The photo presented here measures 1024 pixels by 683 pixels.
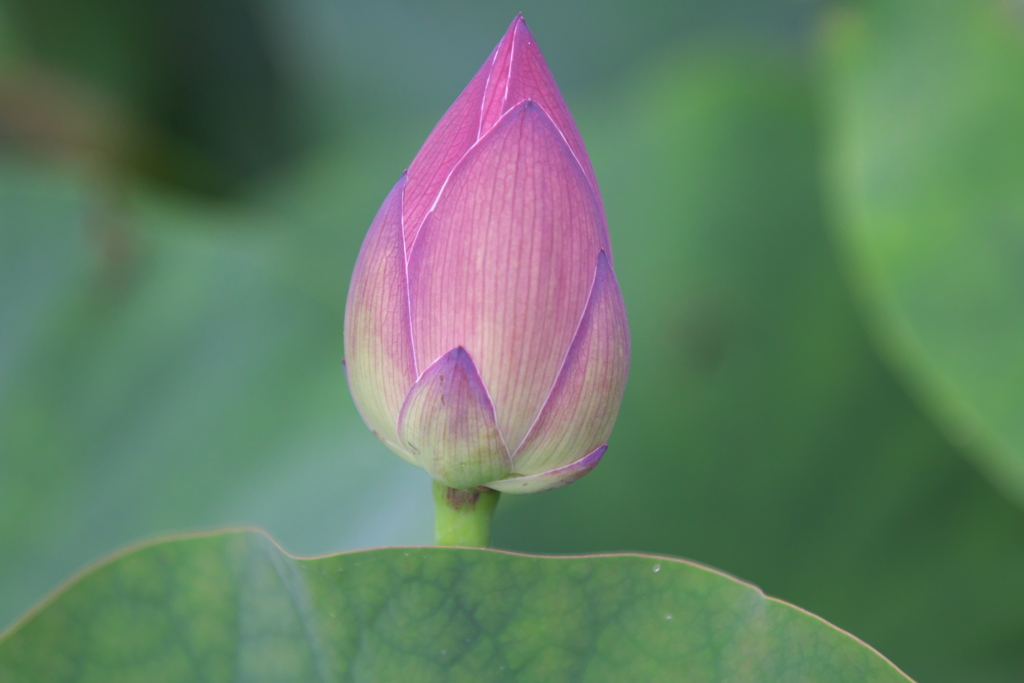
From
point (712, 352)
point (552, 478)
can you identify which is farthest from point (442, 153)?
point (712, 352)

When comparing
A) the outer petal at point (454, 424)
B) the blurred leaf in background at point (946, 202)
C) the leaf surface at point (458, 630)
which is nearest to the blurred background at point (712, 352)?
the blurred leaf in background at point (946, 202)

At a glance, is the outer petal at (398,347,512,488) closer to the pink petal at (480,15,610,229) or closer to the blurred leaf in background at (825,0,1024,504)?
the pink petal at (480,15,610,229)

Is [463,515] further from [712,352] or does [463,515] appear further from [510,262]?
[712,352]

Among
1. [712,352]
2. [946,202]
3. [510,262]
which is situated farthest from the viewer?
[712,352]

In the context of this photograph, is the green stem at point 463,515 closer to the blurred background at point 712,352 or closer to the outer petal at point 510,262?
the outer petal at point 510,262

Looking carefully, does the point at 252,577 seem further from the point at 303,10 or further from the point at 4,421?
the point at 303,10

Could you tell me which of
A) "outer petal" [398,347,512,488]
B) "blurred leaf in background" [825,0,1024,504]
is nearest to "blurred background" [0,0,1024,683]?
"blurred leaf in background" [825,0,1024,504]

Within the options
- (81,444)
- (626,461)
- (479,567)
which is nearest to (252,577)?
(479,567)
